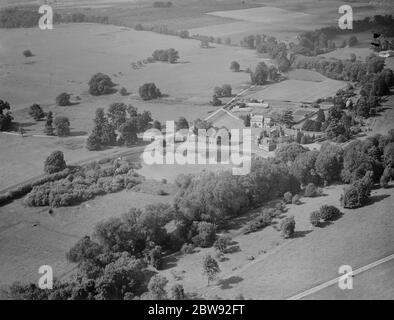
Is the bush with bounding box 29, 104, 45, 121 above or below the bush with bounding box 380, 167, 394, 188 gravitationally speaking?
above

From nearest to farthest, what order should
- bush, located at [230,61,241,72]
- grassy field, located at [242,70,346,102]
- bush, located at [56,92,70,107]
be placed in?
bush, located at [56,92,70,107] < grassy field, located at [242,70,346,102] < bush, located at [230,61,241,72]

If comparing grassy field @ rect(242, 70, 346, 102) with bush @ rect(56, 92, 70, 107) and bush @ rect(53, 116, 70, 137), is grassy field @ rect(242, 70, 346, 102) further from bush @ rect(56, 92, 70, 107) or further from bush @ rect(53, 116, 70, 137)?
bush @ rect(53, 116, 70, 137)

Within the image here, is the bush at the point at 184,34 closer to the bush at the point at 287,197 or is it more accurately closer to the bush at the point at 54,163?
the bush at the point at 54,163

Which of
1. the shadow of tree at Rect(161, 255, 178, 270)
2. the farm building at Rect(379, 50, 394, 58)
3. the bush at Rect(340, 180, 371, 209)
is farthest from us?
the farm building at Rect(379, 50, 394, 58)

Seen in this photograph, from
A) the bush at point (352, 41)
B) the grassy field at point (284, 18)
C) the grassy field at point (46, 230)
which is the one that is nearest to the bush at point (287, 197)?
the grassy field at point (46, 230)

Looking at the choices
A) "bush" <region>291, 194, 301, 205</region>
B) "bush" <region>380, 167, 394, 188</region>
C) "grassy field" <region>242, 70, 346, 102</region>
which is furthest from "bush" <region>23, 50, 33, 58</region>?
"bush" <region>380, 167, 394, 188</region>

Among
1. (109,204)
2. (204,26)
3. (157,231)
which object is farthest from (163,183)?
(204,26)
